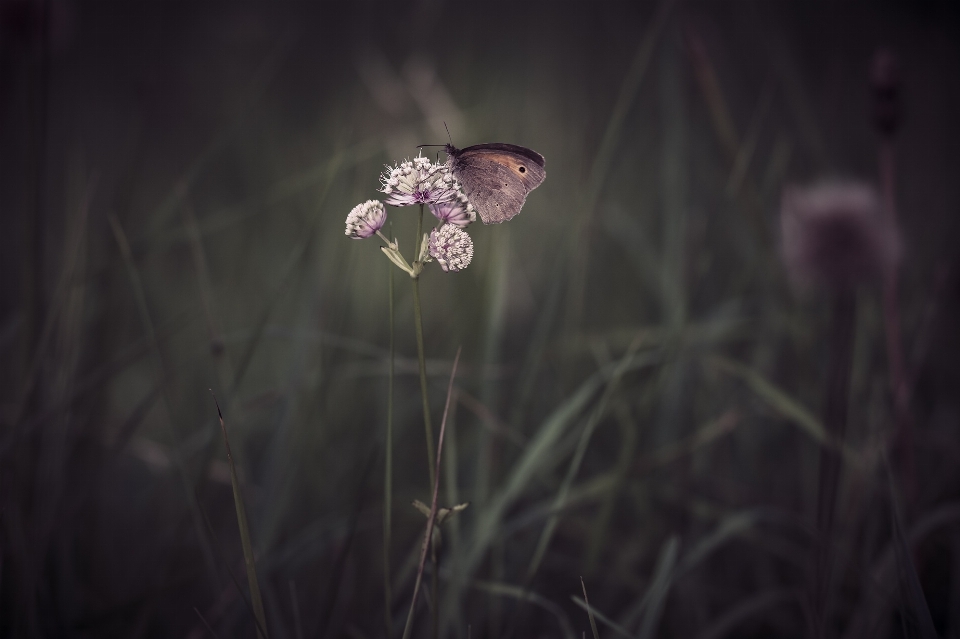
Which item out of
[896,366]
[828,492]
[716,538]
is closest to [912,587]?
[828,492]

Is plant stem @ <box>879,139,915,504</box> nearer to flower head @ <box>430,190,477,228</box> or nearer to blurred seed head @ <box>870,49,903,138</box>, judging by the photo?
blurred seed head @ <box>870,49,903,138</box>

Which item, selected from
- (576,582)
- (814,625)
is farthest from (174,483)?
(814,625)

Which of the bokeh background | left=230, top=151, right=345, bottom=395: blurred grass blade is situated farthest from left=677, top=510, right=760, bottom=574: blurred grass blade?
Result: left=230, top=151, right=345, bottom=395: blurred grass blade

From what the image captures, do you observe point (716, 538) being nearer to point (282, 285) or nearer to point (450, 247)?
point (450, 247)

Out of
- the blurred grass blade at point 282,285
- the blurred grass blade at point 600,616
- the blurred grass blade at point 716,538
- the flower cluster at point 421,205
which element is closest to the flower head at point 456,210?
the flower cluster at point 421,205

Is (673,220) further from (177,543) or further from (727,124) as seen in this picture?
(177,543)

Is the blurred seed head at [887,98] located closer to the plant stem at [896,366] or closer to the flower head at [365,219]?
the plant stem at [896,366]
